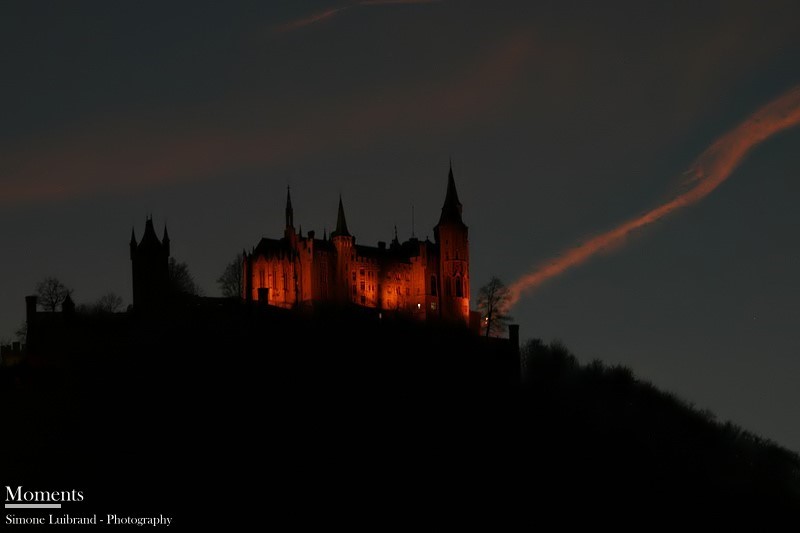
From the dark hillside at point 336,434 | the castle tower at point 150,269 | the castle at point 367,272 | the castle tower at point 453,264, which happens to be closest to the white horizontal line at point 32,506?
the dark hillside at point 336,434

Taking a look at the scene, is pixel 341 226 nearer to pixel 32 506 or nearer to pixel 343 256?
pixel 343 256

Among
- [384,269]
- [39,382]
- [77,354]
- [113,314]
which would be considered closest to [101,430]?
[39,382]

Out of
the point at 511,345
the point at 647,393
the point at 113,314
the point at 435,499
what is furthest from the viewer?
the point at 647,393

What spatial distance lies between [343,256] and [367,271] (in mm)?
2467

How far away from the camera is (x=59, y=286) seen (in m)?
93.8

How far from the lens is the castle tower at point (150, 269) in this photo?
269ft

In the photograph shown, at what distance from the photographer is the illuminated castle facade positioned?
9538 cm

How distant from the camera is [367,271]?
331 ft

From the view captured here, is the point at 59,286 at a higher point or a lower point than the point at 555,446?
higher

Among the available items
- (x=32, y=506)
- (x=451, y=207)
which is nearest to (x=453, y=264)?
(x=451, y=207)

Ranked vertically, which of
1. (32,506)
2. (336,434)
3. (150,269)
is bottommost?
(32,506)

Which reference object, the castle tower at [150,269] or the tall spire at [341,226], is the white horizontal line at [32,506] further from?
the tall spire at [341,226]

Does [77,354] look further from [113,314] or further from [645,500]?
[645,500]

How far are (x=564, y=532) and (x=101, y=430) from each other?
21.1 m
